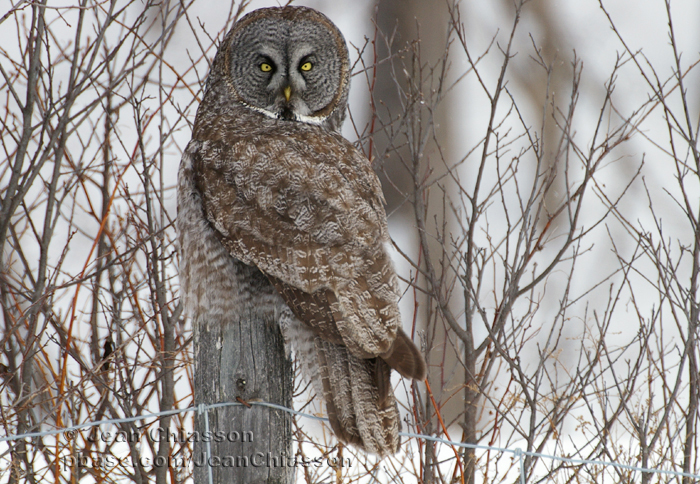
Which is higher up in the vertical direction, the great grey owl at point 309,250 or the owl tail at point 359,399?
the great grey owl at point 309,250

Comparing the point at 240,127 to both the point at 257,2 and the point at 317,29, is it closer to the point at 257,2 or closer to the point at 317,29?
the point at 317,29

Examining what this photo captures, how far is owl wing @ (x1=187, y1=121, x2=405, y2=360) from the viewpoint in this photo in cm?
216

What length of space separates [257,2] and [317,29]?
7.12 meters

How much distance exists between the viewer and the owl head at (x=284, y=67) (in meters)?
2.91

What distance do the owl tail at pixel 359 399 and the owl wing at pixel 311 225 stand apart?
0.11m

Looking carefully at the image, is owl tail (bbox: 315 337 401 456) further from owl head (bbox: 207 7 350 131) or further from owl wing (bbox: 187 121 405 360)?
owl head (bbox: 207 7 350 131)

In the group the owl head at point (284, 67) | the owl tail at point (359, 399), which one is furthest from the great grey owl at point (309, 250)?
the owl head at point (284, 67)

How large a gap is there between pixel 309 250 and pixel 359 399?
1.56ft

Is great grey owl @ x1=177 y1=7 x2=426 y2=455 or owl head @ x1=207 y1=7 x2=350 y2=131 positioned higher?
owl head @ x1=207 y1=7 x2=350 y2=131

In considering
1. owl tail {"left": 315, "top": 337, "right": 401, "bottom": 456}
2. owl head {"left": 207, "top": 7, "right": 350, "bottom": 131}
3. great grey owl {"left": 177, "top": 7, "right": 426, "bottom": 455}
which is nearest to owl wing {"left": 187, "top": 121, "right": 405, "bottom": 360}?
great grey owl {"left": 177, "top": 7, "right": 426, "bottom": 455}

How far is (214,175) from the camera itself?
2424 mm

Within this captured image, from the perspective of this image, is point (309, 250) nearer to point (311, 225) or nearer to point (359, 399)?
point (311, 225)

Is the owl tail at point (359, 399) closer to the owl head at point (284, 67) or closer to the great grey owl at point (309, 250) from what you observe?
the great grey owl at point (309, 250)

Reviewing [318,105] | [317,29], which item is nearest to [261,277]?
[318,105]
